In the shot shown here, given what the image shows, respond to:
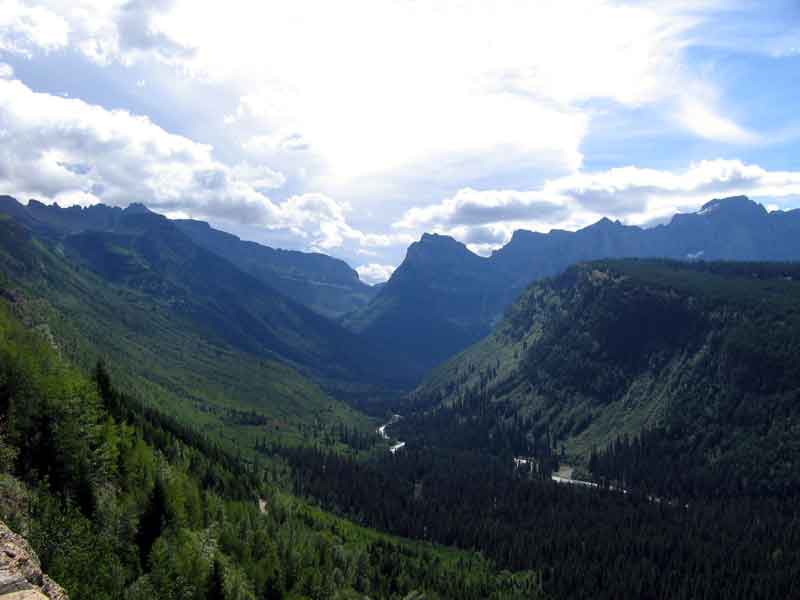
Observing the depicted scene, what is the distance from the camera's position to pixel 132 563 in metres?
99.0

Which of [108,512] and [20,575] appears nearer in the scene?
[20,575]

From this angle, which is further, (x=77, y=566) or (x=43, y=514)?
(x=43, y=514)

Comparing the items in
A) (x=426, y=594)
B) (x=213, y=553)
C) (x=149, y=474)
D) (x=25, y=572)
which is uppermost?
(x=25, y=572)

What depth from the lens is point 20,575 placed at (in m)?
55.0

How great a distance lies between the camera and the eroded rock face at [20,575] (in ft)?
173

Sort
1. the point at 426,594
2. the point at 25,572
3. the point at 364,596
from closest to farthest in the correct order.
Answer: the point at 25,572, the point at 364,596, the point at 426,594

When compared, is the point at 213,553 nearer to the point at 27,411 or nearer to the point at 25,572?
the point at 27,411

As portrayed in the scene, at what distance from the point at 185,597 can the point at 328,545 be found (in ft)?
329

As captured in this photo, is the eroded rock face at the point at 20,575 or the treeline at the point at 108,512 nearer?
the eroded rock face at the point at 20,575

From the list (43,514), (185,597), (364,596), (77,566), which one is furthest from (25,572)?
(364,596)

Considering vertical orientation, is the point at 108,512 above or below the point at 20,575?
below

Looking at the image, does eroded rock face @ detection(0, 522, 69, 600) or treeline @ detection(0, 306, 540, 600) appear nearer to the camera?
eroded rock face @ detection(0, 522, 69, 600)

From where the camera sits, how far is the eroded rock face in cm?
5281

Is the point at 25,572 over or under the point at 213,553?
over
